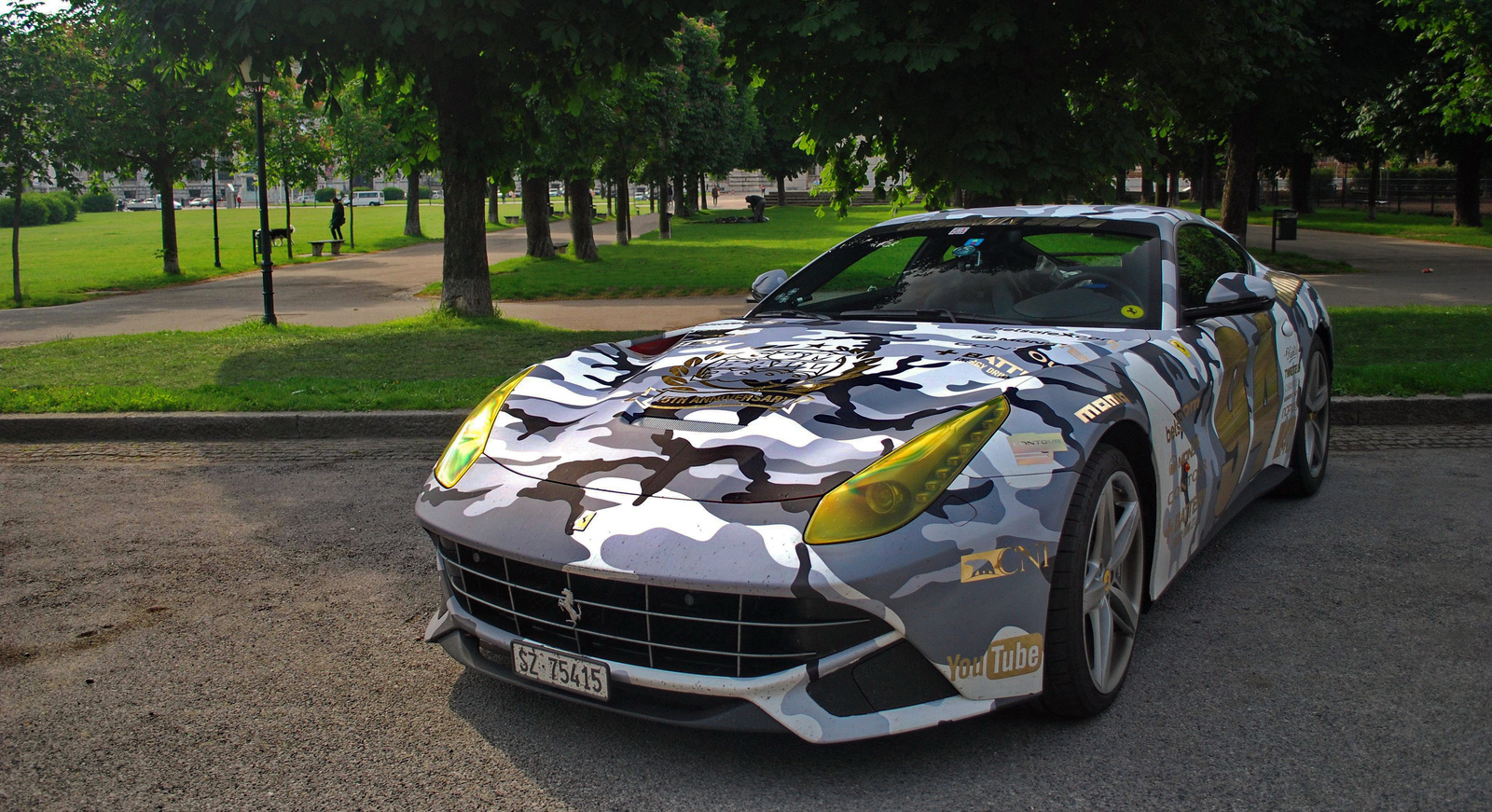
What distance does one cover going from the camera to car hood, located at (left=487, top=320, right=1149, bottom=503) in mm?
3100

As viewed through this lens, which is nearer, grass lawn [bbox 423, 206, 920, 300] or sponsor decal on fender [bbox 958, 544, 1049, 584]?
sponsor decal on fender [bbox 958, 544, 1049, 584]

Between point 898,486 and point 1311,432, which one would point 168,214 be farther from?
point 898,486

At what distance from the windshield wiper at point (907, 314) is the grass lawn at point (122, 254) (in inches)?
760

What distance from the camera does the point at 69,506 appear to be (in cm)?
599

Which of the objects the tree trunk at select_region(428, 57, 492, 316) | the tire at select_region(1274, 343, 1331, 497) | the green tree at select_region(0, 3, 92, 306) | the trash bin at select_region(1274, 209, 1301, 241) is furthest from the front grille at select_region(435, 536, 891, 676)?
the trash bin at select_region(1274, 209, 1301, 241)

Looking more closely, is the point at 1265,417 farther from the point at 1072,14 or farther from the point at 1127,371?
the point at 1072,14

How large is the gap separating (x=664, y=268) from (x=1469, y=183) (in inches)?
1054

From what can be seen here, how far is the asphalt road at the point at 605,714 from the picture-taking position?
294 cm

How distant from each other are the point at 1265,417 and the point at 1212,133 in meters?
22.9

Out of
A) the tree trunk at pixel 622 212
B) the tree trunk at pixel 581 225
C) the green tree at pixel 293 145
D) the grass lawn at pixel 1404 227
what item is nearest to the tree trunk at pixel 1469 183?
the grass lawn at pixel 1404 227

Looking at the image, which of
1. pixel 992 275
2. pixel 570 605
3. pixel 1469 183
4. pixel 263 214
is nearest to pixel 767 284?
pixel 992 275

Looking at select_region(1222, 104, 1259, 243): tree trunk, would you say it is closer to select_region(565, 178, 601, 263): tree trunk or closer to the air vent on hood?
select_region(565, 178, 601, 263): tree trunk

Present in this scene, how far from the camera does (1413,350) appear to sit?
32.8 ft

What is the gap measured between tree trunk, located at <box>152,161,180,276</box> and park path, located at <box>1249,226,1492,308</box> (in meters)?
21.8
